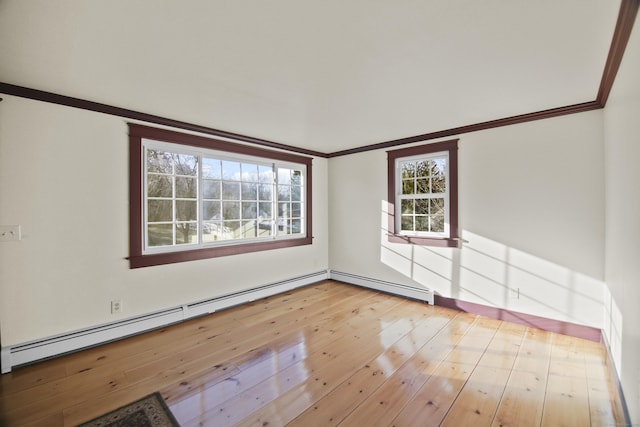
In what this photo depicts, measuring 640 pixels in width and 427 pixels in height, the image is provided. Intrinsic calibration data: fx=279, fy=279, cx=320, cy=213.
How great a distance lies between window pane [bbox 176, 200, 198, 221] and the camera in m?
3.44

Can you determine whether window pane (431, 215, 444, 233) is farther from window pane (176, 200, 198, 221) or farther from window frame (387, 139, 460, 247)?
window pane (176, 200, 198, 221)

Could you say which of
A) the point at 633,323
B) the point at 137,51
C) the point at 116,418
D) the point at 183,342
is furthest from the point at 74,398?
the point at 633,323

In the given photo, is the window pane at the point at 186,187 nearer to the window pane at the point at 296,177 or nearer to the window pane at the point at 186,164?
the window pane at the point at 186,164

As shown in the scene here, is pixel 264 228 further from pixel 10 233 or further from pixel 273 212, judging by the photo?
pixel 10 233

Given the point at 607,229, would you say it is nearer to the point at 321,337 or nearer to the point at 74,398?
the point at 321,337

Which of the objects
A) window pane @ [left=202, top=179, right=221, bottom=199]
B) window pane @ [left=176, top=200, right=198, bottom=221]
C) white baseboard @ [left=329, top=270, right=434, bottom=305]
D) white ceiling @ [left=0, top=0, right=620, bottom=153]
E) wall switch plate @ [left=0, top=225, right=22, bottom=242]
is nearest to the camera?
white ceiling @ [left=0, top=0, right=620, bottom=153]

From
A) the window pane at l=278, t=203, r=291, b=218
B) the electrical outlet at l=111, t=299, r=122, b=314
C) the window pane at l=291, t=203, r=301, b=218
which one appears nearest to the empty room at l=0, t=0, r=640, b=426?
the electrical outlet at l=111, t=299, r=122, b=314

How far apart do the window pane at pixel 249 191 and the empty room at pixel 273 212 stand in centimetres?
3

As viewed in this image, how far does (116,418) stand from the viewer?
183 cm

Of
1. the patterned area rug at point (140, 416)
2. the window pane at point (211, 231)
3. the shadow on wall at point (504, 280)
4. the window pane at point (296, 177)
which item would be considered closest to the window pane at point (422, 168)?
the shadow on wall at point (504, 280)

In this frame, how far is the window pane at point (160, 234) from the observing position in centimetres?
323

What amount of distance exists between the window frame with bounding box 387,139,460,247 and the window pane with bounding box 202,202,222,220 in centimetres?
258

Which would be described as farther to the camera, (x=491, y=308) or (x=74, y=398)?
(x=491, y=308)

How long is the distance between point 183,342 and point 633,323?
140 inches
